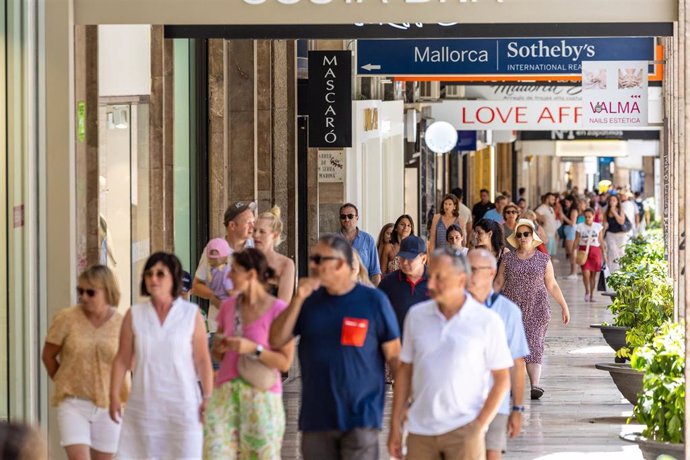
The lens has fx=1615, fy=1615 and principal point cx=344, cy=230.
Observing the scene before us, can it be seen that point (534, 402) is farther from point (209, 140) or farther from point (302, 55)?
point (302, 55)

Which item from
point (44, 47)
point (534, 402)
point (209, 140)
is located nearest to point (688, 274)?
point (44, 47)

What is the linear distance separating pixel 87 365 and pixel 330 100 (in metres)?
11.3

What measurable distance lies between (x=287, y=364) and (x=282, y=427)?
35 centimetres

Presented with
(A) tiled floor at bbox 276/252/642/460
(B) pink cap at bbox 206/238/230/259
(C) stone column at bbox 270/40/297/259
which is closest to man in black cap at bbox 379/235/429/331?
(B) pink cap at bbox 206/238/230/259

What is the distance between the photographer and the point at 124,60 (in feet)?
41.7

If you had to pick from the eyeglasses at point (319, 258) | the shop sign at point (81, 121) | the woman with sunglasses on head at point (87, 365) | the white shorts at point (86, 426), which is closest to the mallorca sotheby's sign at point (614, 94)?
the shop sign at point (81, 121)

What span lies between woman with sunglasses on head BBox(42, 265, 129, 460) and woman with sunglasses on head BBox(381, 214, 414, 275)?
7.04 metres

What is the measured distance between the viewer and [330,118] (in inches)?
771

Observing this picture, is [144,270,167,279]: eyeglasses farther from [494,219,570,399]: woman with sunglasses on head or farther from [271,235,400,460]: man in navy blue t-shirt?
[494,219,570,399]: woman with sunglasses on head

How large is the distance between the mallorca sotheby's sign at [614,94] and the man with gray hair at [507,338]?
446 inches

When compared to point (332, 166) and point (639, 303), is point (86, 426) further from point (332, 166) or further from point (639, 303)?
point (332, 166)

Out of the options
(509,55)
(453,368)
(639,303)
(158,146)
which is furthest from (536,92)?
(453,368)

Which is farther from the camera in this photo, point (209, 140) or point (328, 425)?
point (209, 140)

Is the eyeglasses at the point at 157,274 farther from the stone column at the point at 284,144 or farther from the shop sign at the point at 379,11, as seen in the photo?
the stone column at the point at 284,144
